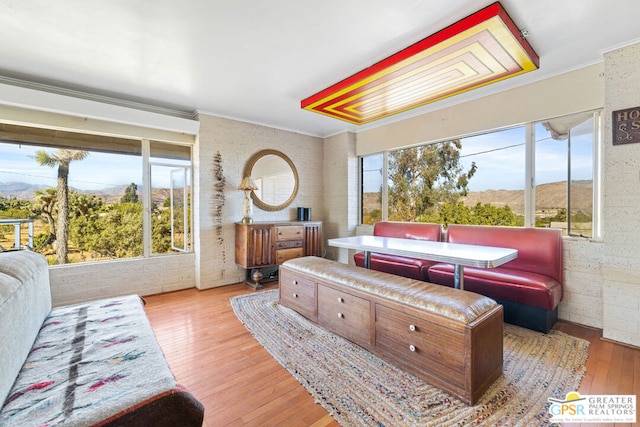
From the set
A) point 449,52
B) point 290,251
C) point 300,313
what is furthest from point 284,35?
point 290,251

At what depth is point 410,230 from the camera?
3930 millimetres

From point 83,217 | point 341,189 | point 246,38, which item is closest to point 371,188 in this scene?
point 341,189

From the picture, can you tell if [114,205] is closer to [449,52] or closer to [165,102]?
[165,102]

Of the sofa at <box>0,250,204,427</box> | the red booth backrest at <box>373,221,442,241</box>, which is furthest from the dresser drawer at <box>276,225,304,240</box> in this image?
the sofa at <box>0,250,204,427</box>

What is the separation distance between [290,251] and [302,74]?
102 inches

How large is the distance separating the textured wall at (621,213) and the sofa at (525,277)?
36 cm

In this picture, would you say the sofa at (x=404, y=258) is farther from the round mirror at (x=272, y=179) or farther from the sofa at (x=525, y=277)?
the round mirror at (x=272, y=179)

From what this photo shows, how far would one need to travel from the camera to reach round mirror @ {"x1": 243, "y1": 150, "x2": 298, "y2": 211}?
4.52 meters

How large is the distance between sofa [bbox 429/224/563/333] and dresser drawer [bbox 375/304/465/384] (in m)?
1.32

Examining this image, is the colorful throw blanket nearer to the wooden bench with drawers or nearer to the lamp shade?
the wooden bench with drawers

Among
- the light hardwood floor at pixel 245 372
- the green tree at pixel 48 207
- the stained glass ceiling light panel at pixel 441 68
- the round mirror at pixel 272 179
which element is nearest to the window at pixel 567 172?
the stained glass ceiling light panel at pixel 441 68

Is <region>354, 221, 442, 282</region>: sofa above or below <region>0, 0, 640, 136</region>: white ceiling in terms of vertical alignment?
below

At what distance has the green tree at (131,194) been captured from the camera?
3680 mm

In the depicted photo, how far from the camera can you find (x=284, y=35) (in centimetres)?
222
